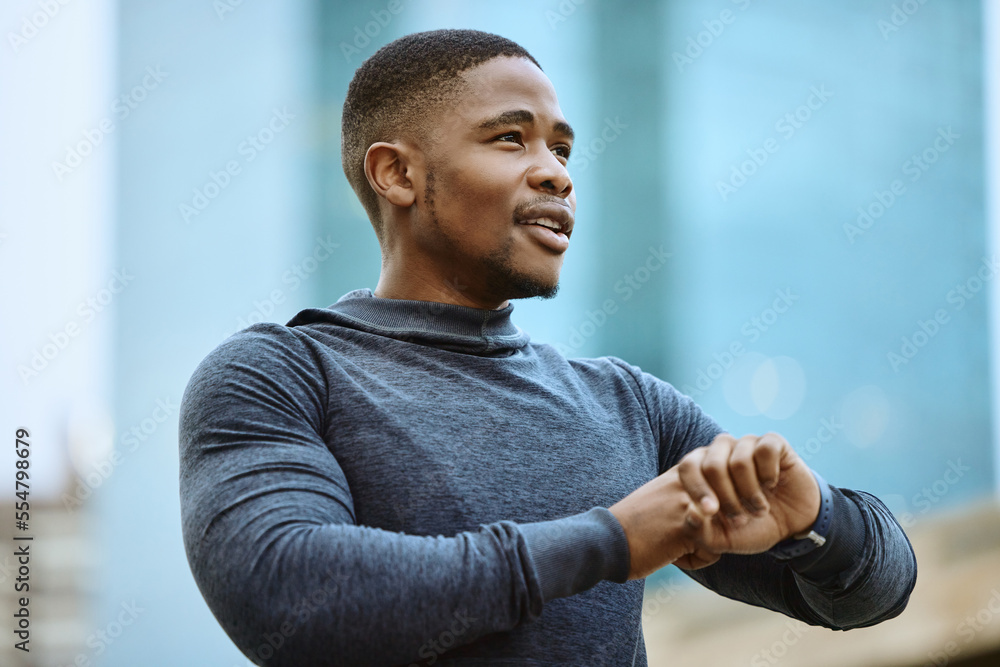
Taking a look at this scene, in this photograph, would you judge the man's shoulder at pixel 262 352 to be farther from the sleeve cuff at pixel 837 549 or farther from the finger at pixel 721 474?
the sleeve cuff at pixel 837 549

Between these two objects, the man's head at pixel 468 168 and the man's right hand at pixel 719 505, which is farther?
the man's head at pixel 468 168

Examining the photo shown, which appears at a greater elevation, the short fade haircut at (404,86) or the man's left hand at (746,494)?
the short fade haircut at (404,86)

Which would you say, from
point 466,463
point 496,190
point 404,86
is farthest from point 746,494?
point 404,86

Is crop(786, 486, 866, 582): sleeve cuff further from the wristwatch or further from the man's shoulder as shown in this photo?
the man's shoulder

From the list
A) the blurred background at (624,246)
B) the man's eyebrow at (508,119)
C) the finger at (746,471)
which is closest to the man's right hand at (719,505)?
the finger at (746,471)

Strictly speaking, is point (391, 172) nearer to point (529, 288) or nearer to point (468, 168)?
point (468, 168)

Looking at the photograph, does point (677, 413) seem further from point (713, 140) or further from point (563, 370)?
point (713, 140)

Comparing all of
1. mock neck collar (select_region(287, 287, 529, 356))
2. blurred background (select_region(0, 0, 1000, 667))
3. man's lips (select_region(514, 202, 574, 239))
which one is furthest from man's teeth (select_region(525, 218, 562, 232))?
blurred background (select_region(0, 0, 1000, 667))

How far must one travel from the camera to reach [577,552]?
1.21 metres

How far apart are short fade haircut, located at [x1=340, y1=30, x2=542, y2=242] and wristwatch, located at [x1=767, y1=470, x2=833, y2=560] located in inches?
34.6

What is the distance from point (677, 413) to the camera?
1718 mm

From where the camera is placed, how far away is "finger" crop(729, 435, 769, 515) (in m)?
1.29

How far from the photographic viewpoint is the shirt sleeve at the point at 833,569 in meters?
1.43

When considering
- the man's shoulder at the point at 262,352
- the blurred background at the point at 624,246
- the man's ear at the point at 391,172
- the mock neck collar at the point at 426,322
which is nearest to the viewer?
the man's shoulder at the point at 262,352
